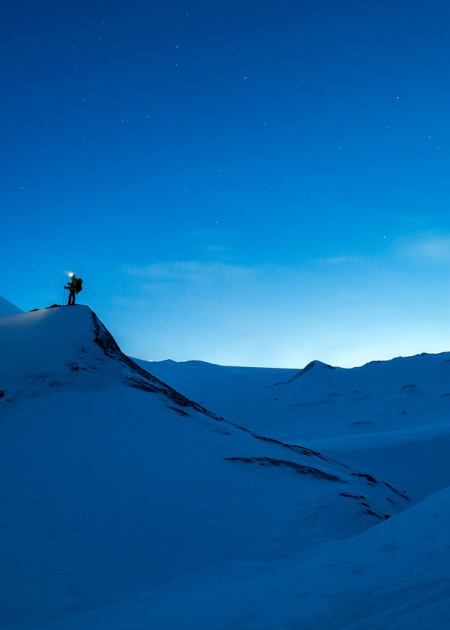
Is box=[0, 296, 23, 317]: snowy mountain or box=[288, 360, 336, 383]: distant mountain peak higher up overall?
box=[0, 296, 23, 317]: snowy mountain

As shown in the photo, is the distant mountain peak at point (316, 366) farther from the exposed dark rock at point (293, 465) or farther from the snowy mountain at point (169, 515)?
the exposed dark rock at point (293, 465)

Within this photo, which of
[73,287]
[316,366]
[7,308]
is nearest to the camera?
[73,287]

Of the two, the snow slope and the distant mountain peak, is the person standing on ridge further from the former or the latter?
the distant mountain peak

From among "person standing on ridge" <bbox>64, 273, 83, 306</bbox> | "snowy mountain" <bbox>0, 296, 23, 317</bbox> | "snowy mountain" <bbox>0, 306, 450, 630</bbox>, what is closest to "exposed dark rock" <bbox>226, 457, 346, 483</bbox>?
"snowy mountain" <bbox>0, 306, 450, 630</bbox>

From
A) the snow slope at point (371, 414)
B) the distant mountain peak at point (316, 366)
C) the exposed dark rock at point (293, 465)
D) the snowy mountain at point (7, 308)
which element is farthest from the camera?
the snowy mountain at point (7, 308)

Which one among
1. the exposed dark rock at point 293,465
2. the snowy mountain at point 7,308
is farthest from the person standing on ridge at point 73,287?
the snowy mountain at point 7,308

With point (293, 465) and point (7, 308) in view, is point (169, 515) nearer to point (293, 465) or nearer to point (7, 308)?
point (293, 465)

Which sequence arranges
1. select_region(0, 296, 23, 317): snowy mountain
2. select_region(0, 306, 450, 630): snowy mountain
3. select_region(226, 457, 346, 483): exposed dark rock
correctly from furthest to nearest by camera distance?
select_region(0, 296, 23, 317): snowy mountain
select_region(226, 457, 346, 483): exposed dark rock
select_region(0, 306, 450, 630): snowy mountain

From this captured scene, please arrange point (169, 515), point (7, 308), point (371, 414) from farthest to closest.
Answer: point (7, 308)
point (371, 414)
point (169, 515)

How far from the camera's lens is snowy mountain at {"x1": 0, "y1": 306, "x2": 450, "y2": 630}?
3.61m

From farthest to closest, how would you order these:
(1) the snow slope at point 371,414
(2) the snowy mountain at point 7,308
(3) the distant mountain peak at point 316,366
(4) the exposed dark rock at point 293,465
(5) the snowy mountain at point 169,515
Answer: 1. (2) the snowy mountain at point 7,308
2. (3) the distant mountain peak at point 316,366
3. (1) the snow slope at point 371,414
4. (4) the exposed dark rock at point 293,465
5. (5) the snowy mountain at point 169,515

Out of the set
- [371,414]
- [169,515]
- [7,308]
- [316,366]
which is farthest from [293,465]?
[7,308]

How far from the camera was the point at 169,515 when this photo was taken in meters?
6.93

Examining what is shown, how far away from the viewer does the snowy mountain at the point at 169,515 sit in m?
3.61
